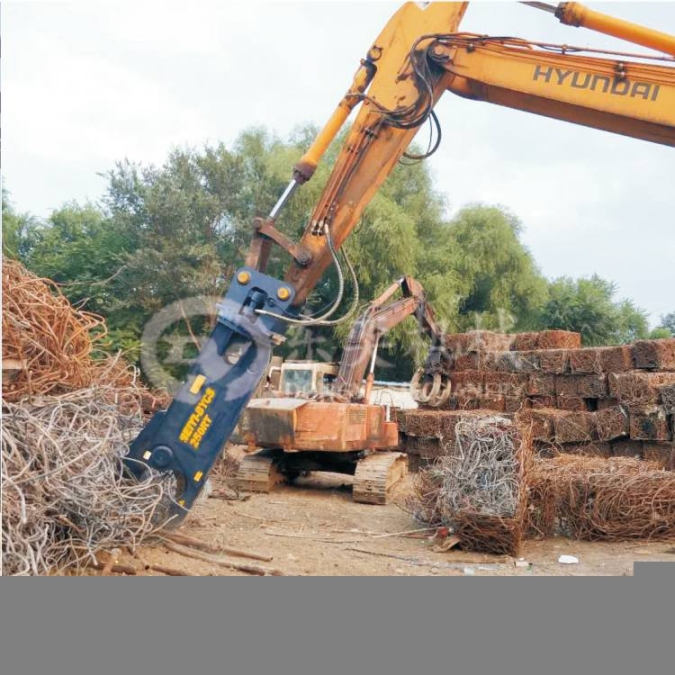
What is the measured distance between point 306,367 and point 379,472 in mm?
5200

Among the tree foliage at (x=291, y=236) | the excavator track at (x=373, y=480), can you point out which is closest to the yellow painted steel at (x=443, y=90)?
the excavator track at (x=373, y=480)

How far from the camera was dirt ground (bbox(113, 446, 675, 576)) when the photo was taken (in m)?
5.18

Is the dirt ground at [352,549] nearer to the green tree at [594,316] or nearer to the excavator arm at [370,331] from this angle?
the excavator arm at [370,331]

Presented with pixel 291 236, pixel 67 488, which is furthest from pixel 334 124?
pixel 291 236

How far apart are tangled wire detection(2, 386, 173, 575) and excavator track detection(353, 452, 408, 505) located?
3.84 meters

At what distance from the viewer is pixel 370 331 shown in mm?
10586

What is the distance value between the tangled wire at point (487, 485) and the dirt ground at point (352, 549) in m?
0.16

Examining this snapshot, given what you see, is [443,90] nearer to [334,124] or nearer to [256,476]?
[334,124]

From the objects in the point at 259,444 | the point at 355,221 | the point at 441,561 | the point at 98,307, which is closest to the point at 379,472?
the point at 259,444

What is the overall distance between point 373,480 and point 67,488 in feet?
15.4

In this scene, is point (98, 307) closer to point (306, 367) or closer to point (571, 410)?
point (306, 367)

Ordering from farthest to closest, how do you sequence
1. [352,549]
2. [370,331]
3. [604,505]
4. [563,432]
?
1. [370,331]
2. [563,432]
3. [604,505]
4. [352,549]

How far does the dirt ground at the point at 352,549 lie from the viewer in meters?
5.18

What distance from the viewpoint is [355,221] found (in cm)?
594
